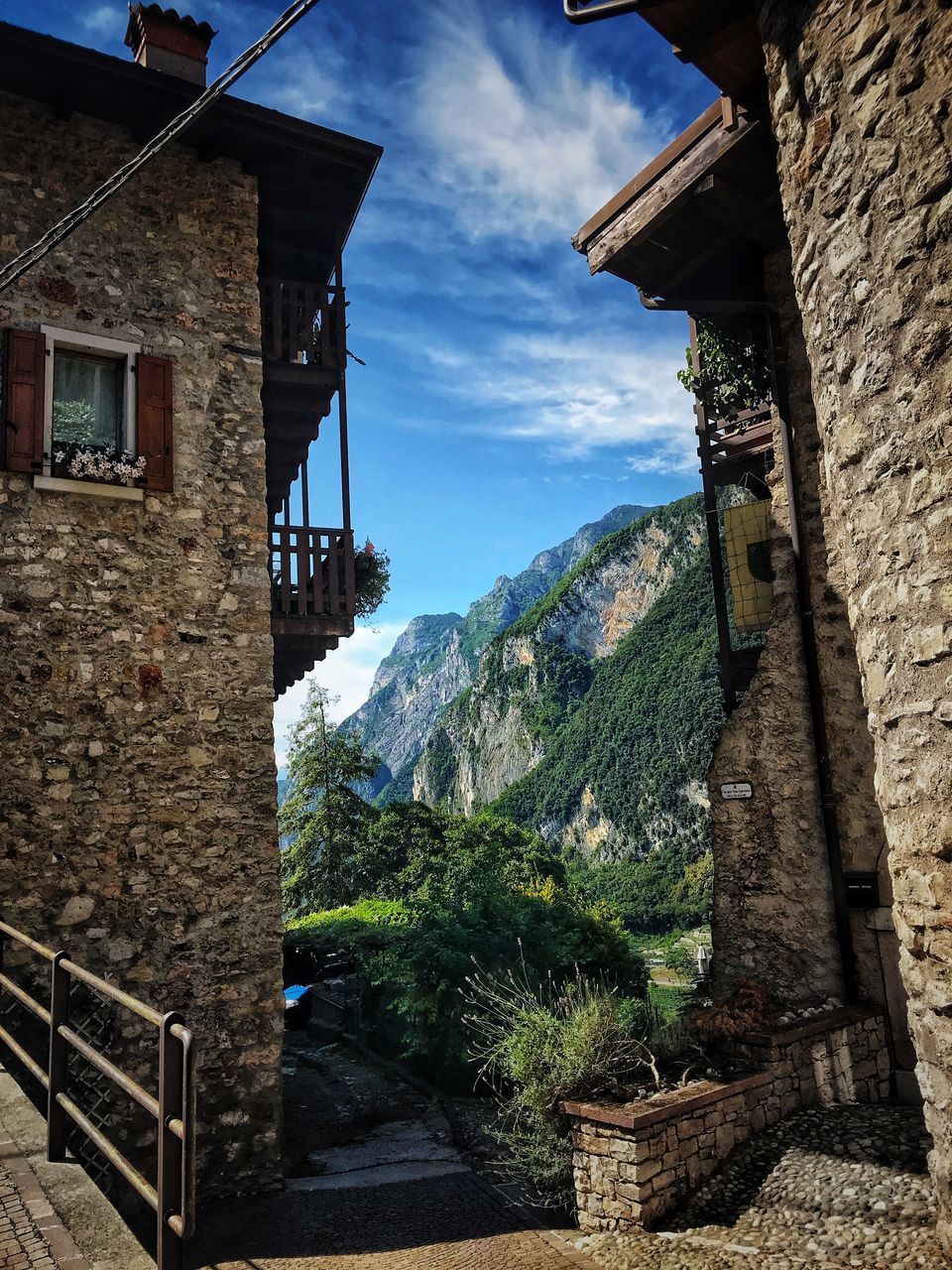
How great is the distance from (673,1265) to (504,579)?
151m

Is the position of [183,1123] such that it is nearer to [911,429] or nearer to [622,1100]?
[911,429]

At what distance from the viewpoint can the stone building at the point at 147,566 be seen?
6.69 meters

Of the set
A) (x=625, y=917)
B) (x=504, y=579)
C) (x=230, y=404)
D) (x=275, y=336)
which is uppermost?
(x=504, y=579)

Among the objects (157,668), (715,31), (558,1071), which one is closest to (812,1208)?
(558,1071)

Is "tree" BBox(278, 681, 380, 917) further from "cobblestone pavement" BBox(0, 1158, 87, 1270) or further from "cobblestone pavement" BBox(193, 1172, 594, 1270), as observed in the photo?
"cobblestone pavement" BBox(0, 1158, 87, 1270)

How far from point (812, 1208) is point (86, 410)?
7922mm

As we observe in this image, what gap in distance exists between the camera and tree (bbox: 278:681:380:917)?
2762 centimetres

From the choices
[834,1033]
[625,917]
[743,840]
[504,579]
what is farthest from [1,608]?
[504,579]

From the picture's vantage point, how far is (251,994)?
7.03m

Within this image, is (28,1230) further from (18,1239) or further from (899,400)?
(899,400)

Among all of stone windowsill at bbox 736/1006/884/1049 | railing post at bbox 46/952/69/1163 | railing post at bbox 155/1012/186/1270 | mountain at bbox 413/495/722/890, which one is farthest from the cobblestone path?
mountain at bbox 413/495/722/890

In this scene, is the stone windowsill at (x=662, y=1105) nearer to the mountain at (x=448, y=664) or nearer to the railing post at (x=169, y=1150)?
the railing post at (x=169, y=1150)

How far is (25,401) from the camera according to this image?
7020 millimetres

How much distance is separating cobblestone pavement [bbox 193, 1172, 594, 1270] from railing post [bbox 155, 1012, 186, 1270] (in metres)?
2.87
